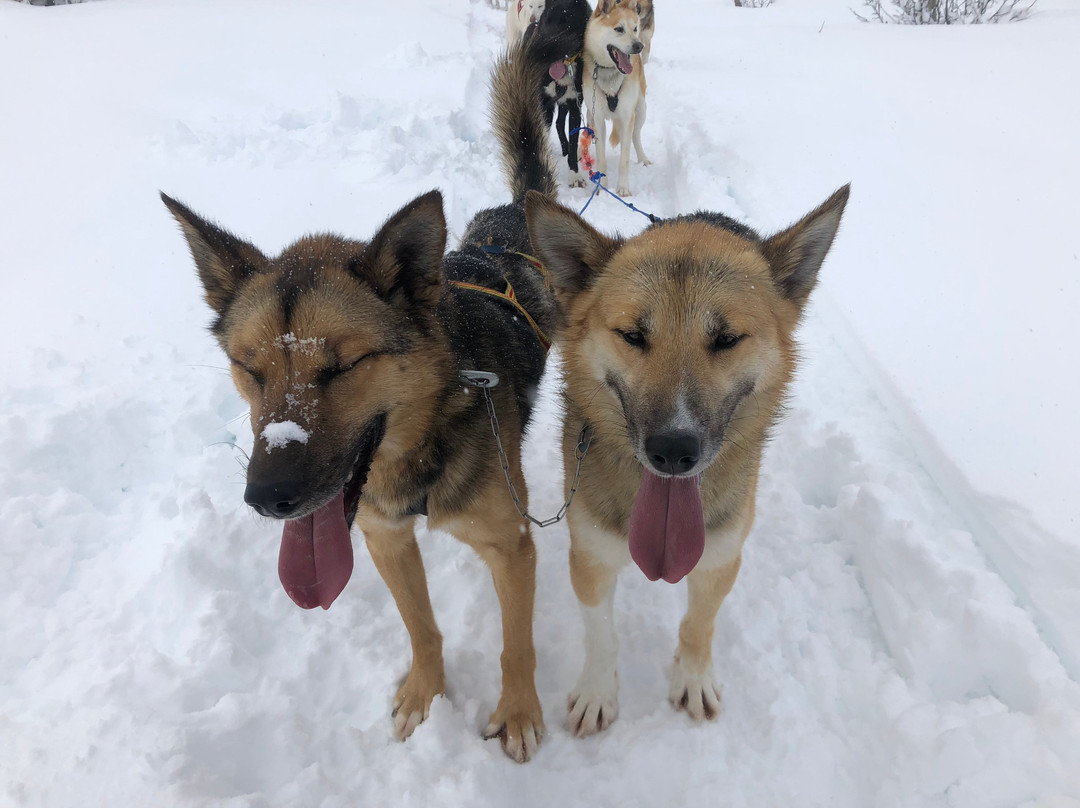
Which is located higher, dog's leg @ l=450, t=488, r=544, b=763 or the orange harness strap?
the orange harness strap

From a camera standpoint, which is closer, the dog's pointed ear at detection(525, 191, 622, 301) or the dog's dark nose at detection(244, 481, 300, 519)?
the dog's dark nose at detection(244, 481, 300, 519)

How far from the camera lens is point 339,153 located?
6840 millimetres

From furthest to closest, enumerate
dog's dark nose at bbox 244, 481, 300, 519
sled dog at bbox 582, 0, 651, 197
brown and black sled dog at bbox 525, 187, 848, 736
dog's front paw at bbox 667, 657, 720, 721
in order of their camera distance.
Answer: sled dog at bbox 582, 0, 651, 197 < dog's front paw at bbox 667, 657, 720, 721 < brown and black sled dog at bbox 525, 187, 848, 736 < dog's dark nose at bbox 244, 481, 300, 519

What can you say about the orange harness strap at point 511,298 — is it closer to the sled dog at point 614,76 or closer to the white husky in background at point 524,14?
the sled dog at point 614,76

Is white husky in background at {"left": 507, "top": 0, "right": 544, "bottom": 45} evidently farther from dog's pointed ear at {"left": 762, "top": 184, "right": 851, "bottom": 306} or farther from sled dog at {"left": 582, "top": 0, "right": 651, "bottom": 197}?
dog's pointed ear at {"left": 762, "top": 184, "right": 851, "bottom": 306}

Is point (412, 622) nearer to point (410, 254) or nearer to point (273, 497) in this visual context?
point (273, 497)

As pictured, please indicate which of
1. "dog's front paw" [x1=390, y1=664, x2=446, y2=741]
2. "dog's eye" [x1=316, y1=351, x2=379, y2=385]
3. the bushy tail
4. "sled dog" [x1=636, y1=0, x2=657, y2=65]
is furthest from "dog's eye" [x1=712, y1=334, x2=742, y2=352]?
"sled dog" [x1=636, y1=0, x2=657, y2=65]

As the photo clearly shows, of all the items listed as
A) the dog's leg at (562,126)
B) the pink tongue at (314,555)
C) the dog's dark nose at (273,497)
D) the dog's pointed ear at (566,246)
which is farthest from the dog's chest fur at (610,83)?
the dog's dark nose at (273,497)

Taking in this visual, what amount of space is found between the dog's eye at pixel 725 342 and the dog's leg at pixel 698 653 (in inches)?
34.8

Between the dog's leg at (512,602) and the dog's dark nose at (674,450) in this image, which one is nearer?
the dog's dark nose at (674,450)

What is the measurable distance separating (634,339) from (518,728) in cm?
160

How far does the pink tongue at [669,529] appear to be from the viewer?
192 cm

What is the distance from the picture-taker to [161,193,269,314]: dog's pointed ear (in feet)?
6.40

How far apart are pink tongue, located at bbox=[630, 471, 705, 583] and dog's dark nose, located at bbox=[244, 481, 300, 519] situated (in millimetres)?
1086
